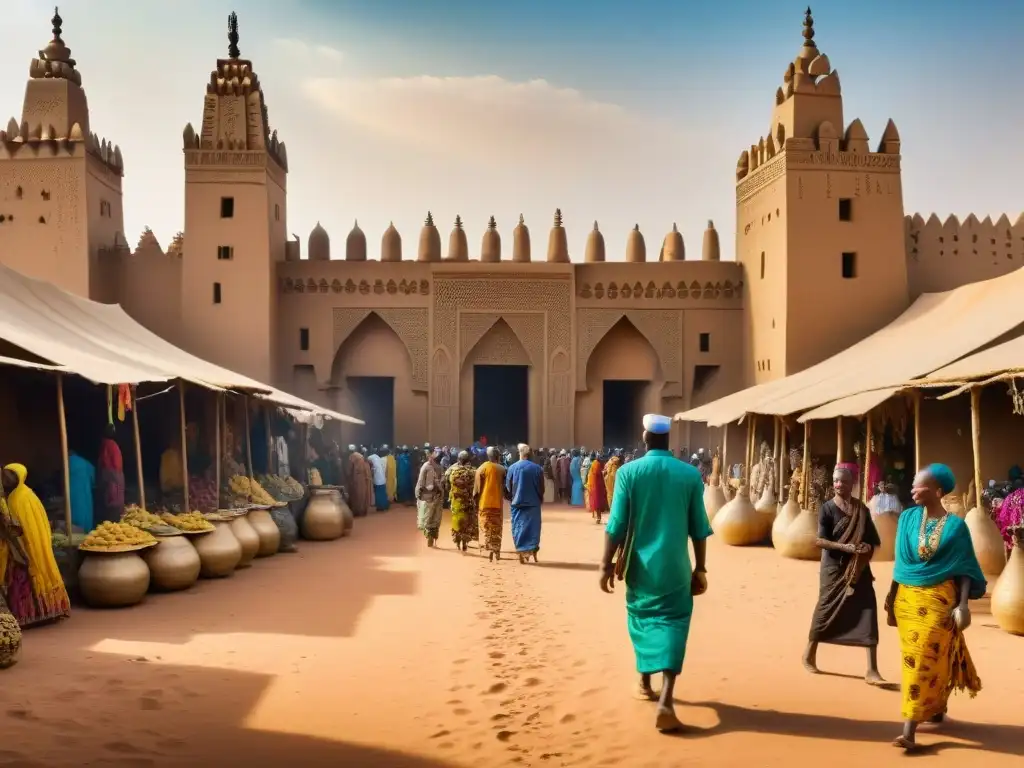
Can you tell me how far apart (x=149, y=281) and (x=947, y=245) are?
18247mm

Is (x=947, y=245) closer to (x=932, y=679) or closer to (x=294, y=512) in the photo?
(x=294, y=512)

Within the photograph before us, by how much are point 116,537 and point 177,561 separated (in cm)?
64

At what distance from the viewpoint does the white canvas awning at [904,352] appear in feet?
38.6

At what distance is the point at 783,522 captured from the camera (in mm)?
12016

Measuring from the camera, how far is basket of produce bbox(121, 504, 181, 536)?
9153mm

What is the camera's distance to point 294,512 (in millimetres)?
13891

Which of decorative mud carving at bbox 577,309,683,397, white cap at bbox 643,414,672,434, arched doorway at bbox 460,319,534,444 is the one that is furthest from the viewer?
arched doorway at bbox 460,319,534,444

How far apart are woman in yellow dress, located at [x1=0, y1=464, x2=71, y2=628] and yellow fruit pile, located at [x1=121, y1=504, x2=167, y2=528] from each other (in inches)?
62.2

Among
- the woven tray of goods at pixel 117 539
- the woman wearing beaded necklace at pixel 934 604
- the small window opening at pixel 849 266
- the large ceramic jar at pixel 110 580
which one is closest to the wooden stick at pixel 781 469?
the small window opening at pixel 849 266

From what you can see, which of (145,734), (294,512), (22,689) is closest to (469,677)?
(145,734)

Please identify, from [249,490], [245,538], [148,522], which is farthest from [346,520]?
[148,522]

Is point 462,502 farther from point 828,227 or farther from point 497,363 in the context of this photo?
point 497,363

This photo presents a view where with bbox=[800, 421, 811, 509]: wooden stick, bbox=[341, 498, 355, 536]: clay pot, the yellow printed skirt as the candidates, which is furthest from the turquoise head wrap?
bbox=[341, 498, 355, 536]: clay pot

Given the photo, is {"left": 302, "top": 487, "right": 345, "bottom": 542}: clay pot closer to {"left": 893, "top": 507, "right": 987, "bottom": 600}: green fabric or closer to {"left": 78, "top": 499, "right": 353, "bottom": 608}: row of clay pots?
{"left": 78, "top": 499, "right": 353, "bottom": 608}: row of clay pots
